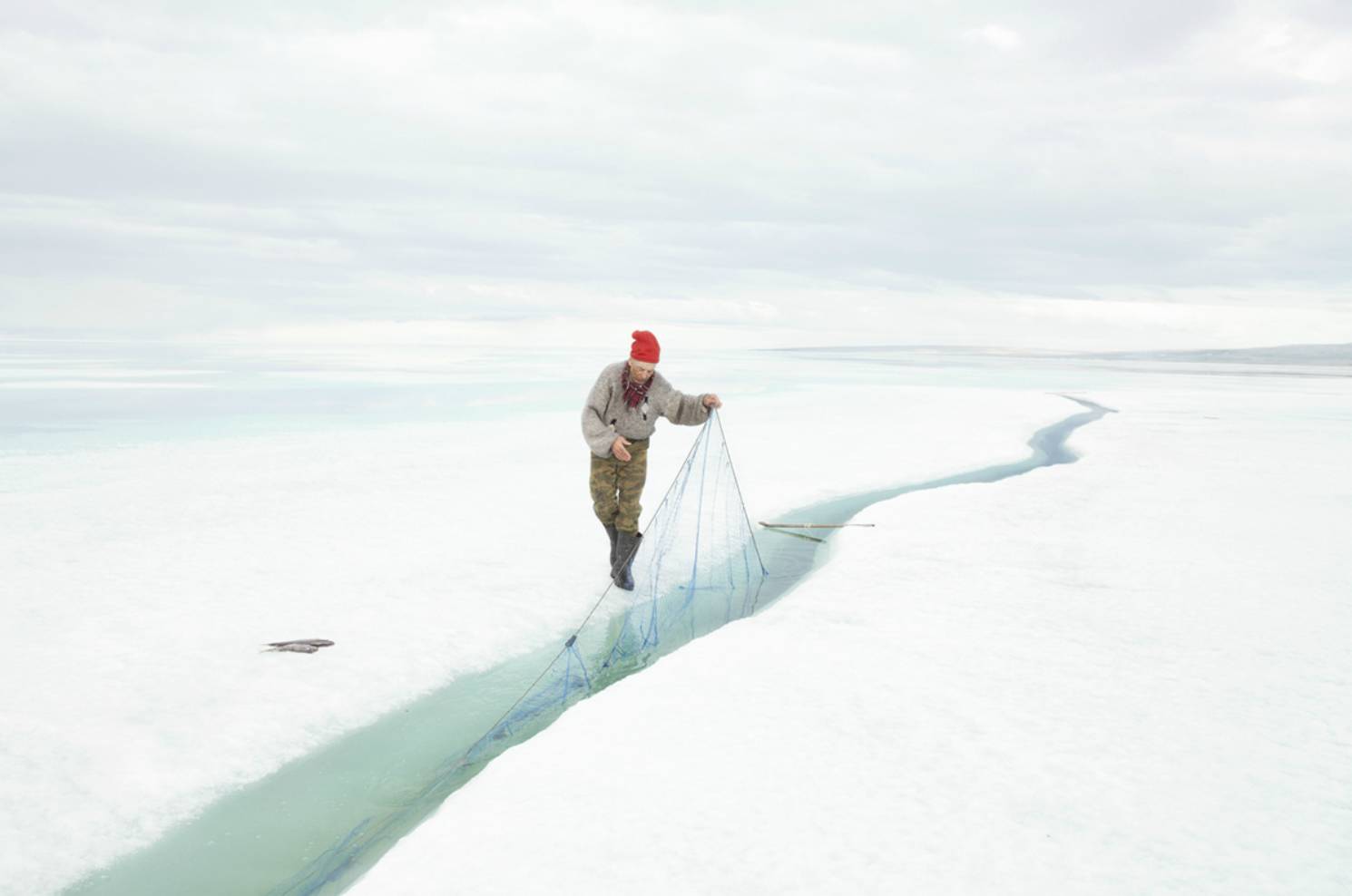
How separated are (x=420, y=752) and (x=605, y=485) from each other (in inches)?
83.9

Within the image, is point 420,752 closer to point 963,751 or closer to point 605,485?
point 963,751

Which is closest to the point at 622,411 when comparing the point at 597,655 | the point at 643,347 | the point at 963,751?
the point at 643,347

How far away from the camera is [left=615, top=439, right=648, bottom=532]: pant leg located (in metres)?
5.02

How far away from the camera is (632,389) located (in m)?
4.91

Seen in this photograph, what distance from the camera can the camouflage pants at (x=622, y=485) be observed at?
5.02 meters

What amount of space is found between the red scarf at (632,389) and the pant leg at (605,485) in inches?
14.5

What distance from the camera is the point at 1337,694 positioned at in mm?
3387

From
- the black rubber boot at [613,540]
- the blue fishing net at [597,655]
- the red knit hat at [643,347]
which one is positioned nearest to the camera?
the blue fishing net at [597,655]

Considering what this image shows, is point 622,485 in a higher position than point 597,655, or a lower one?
higher

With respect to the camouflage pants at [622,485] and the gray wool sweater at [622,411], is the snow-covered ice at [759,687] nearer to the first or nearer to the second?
the camouflage pants at [622,485]

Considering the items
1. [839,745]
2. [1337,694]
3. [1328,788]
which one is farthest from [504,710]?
[1337,694]

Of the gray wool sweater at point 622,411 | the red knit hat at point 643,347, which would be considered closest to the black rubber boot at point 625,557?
the gray wool sweater at point 622,411

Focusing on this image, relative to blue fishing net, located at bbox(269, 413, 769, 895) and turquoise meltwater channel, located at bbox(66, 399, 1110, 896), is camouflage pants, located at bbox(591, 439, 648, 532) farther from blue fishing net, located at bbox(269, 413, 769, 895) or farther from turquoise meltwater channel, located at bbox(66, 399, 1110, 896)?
turquoise meltwater channel, located at bbox(66, 399, 1110, 896)

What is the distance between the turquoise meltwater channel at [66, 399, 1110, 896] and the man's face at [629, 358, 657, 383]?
0.83m
